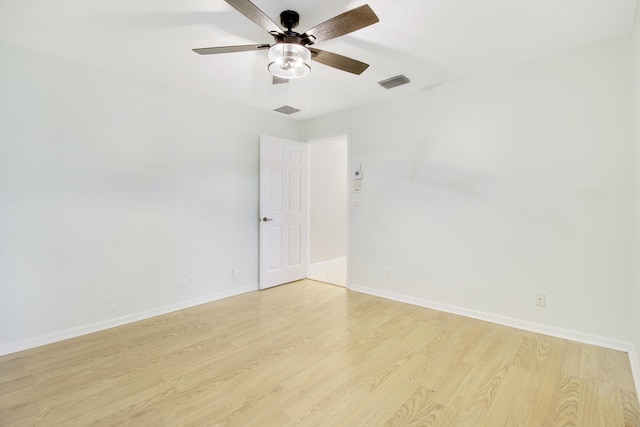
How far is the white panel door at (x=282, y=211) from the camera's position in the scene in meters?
3.97

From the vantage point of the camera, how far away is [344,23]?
65.8 inches

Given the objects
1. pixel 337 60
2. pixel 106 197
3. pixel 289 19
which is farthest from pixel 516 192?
pixel 106 197

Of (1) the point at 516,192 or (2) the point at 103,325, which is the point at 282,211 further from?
(1) the point at 516,192

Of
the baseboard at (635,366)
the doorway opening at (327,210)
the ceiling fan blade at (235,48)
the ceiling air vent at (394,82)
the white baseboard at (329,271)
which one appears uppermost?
the ceiling air vent at (394,82)

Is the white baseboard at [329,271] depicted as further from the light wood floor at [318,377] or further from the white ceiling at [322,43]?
the white ceiling at [322,43]

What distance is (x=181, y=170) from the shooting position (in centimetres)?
327

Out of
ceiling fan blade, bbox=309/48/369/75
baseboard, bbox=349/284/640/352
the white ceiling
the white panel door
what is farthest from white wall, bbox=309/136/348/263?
ceiling fan blade, bbox=309/48/369/75

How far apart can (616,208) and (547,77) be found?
1.21m

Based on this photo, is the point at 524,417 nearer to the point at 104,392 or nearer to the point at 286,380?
the point at 286,380

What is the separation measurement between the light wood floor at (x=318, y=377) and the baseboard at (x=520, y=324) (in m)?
0.08

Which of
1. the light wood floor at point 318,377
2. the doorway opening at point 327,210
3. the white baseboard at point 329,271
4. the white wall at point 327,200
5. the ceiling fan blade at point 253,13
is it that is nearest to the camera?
the ceiling fan blade at point 253,13

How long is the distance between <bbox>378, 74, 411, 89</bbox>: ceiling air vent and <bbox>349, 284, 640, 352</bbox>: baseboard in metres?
2.35

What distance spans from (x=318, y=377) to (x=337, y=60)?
7.26 feet

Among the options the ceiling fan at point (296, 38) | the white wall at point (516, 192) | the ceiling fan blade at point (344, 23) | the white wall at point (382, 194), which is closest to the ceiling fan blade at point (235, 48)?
the ceiling fan at point (296, 38)
